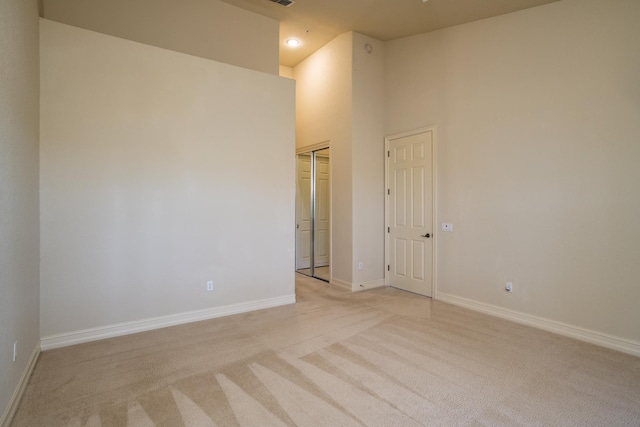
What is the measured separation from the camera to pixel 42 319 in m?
A: 2.96

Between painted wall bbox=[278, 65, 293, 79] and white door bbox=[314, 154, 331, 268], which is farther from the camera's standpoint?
white door bbox=[314, 154, 331, 268]

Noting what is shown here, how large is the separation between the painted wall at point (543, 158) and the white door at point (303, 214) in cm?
263

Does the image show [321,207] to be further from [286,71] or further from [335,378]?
[335,378]

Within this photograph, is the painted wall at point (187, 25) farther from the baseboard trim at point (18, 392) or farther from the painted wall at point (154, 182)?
the baseboard trim at point (18, 392)

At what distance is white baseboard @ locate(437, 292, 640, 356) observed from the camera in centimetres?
302

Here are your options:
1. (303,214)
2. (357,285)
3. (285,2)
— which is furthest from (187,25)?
(357,285)

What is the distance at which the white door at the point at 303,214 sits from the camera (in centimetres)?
662

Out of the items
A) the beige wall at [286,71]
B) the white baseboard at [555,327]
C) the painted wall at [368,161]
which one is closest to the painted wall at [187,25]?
the painted wall at [368,161]

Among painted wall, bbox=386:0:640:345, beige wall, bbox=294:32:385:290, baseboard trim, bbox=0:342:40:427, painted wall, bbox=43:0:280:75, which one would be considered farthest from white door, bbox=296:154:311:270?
baseboard trim, bbox=0:342:40:427

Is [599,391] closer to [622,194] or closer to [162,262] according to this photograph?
[622,194]

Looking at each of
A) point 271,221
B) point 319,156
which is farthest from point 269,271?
point 319,156

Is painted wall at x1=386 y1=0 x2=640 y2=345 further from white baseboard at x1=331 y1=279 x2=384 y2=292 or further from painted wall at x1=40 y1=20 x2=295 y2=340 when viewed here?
painted wall at x1=40 y1=20 x2=295 y2=340

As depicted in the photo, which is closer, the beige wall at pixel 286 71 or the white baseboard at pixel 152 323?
the white baseboard at pixel 152 323

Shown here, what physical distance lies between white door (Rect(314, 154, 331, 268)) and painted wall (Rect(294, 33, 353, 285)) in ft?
2.55
